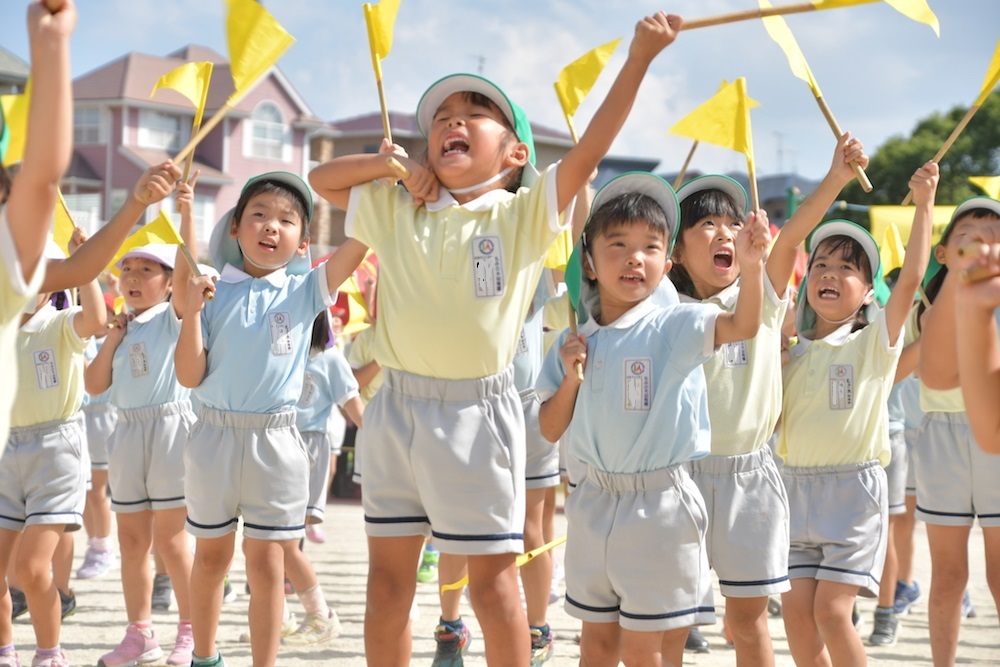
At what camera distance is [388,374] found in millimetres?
4004

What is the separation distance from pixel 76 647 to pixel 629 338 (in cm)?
360

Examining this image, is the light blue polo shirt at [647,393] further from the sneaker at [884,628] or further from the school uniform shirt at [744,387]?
the sneaker at [884,628]

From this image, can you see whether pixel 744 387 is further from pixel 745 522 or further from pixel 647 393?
pixel 647 393

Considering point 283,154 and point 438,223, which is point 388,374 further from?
point 283,154

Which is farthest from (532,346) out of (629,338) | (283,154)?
(283,154)

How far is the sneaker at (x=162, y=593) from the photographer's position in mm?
7070

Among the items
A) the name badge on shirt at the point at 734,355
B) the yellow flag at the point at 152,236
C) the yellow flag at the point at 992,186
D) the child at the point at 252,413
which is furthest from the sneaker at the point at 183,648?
the yellow flag at the point at 992,186

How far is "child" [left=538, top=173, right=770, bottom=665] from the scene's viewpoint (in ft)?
12.8

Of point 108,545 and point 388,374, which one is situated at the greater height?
point 388,374

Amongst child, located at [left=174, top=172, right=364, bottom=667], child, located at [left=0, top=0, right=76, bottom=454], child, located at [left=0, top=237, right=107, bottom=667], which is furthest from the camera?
child, located at [left=0, top=237, right=107, bottom=667]

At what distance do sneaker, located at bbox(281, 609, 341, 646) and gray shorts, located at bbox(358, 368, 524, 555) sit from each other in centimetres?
253

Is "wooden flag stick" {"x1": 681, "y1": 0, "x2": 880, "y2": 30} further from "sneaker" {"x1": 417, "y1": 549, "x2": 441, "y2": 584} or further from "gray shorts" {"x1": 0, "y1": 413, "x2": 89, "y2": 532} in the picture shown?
"sneaker" {"x1": 417, "y1": 549, "x2": 441, "y2": 584}

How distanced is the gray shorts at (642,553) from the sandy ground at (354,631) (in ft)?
6.28

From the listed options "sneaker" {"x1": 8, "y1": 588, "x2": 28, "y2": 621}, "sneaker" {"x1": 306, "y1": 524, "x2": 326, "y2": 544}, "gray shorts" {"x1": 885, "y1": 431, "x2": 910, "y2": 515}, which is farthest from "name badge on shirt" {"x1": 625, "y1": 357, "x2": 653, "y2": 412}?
"sneaker" {"x1": 306, "y1": 524, "x2": 326, "y2": 544}
